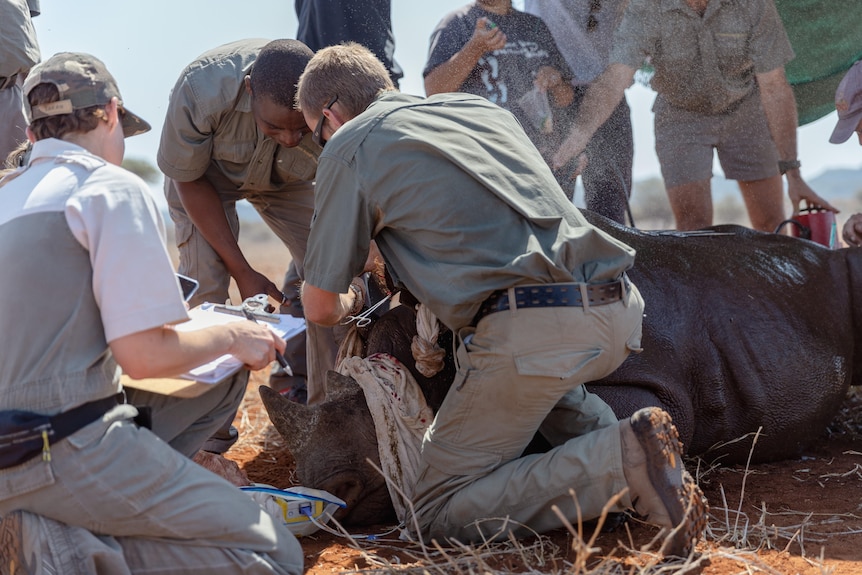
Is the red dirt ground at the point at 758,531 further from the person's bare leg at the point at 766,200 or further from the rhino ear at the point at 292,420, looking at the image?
the person's bare leg at the point at 766,200

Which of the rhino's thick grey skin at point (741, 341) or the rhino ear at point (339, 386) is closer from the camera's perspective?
the rhino ear at point (339, 386)

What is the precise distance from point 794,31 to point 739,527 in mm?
4087

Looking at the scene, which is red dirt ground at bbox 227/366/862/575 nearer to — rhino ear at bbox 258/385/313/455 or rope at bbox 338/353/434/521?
rope at bbox 338/353/434/521

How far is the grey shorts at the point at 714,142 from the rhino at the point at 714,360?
55.0 inches

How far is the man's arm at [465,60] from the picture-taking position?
5.36 m

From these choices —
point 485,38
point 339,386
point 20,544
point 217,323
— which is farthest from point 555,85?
point 20,544

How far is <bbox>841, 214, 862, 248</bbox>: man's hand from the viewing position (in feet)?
15.7

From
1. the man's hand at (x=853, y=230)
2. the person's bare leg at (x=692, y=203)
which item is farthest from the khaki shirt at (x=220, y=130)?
the man's hand at (x=853, y=230)

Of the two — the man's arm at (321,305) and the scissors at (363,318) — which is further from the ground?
the man's arm at (321,305)

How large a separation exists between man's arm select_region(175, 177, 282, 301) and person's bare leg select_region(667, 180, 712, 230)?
2743 millimetres

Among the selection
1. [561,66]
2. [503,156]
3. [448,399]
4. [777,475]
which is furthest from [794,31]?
[448,399]

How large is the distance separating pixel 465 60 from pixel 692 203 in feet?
5.83

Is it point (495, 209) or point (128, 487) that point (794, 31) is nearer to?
point (495, 209)

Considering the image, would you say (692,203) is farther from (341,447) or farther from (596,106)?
(341,447)
